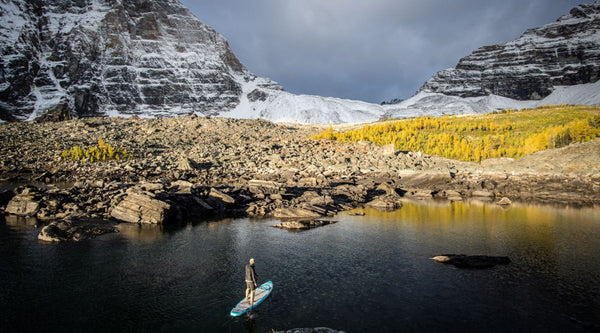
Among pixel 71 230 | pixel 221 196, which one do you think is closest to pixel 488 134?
pixel 221 196

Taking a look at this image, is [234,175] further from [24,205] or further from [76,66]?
[76,66]

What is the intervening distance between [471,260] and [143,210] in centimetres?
2731

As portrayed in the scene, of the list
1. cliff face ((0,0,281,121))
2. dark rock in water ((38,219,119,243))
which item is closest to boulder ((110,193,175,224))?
dark rock in water ((38,219,119,243))

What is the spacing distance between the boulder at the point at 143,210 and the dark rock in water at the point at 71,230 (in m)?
2.47

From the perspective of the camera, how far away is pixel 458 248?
2370 cm

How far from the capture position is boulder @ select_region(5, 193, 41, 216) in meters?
30.1

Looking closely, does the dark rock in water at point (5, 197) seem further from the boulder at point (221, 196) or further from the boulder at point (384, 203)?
the boulder at point (384, 203)

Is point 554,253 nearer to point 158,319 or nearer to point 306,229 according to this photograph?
point 306,229

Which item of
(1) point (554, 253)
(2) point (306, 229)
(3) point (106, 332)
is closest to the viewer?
(3) point (106, 332)

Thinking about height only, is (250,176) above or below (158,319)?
above

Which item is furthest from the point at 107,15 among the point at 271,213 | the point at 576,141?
the point at 576,141

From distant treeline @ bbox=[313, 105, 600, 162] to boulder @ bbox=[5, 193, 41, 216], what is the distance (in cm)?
6867

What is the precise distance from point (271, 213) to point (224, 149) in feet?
120

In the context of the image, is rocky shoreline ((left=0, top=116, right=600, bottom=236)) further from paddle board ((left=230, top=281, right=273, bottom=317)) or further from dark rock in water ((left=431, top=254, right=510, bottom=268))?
paddle board ((left=230, top=281, right=273, bottom=317))
